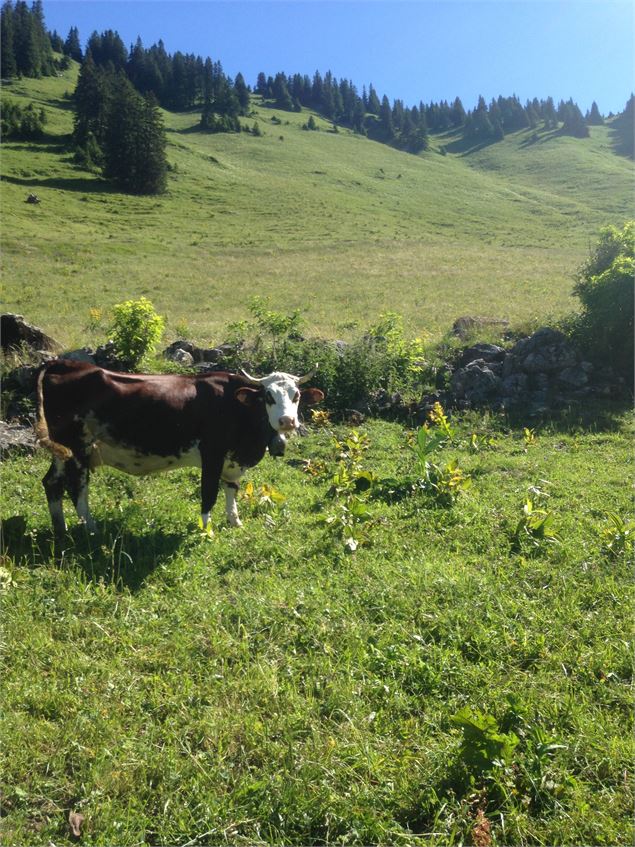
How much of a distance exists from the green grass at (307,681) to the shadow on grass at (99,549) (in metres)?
0.04

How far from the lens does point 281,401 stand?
21.8 ft

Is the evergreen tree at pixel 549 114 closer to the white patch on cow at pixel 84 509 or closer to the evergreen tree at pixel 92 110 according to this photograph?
the evergreen tree at pixel 92 110

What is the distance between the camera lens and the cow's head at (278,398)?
6.57 metres

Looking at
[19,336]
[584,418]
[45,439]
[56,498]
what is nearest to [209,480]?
[56,498]

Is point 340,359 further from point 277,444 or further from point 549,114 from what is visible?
point 549,114

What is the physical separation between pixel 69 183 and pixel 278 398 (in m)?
71.0

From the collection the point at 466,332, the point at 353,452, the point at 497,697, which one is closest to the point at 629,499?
the point at 353,452

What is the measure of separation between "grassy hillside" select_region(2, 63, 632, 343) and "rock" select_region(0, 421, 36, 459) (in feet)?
20.2

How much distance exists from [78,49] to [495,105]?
112 meters

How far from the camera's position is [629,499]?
26.9 feet

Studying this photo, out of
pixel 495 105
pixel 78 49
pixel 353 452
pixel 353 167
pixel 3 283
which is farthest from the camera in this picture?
pixel 495 105

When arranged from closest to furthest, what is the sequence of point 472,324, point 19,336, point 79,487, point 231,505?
1. point 79,487
2. point 231,505
3. point 19,336
4. point 472,324

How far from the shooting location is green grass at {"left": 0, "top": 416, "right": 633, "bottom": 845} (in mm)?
3221

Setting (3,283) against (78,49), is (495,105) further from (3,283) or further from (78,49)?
(3,283)
